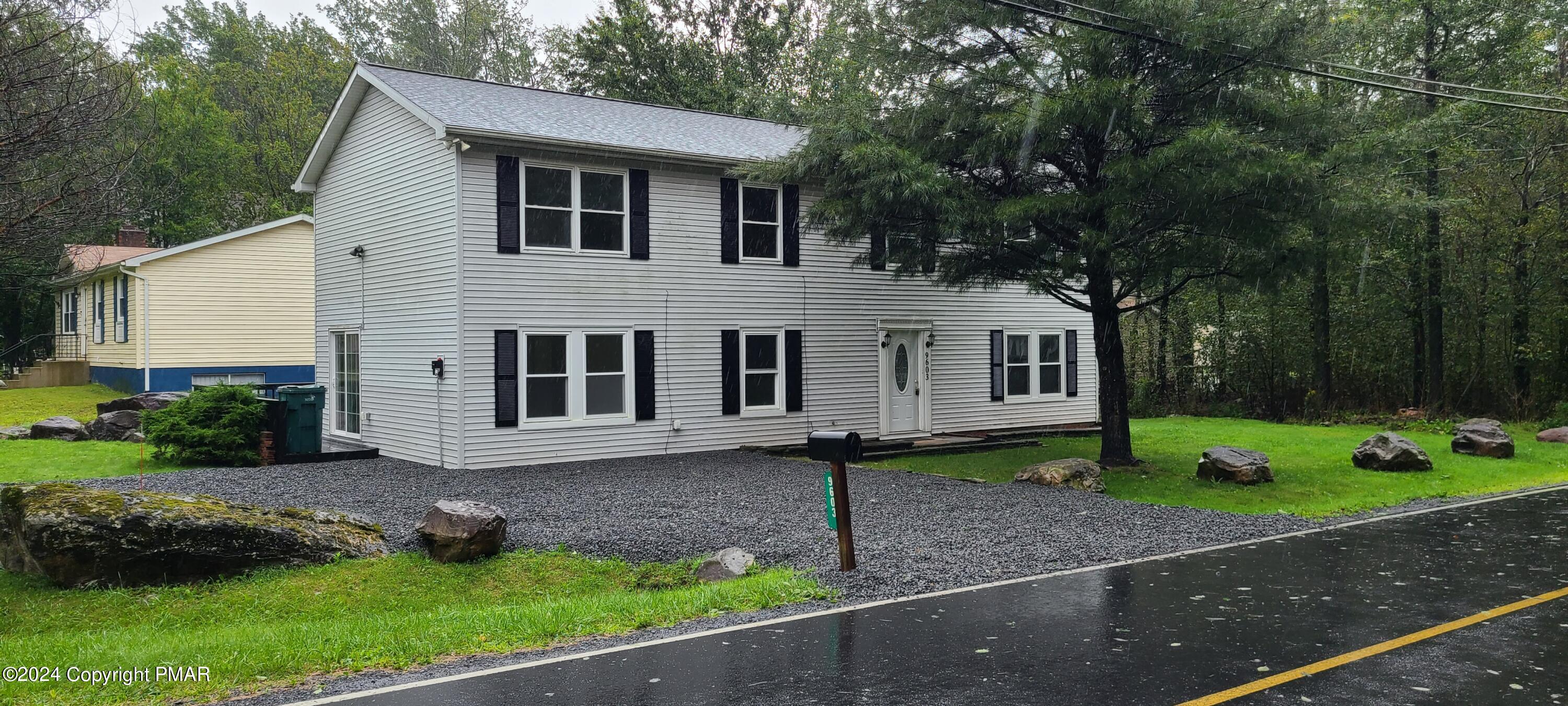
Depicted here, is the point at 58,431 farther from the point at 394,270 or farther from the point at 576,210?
the point at 576,210

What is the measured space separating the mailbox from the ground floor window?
21835 millimetres

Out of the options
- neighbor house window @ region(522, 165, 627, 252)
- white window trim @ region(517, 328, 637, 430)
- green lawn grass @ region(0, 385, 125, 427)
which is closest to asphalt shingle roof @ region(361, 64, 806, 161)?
neighbor house window @ region(522, 165, 627, 252)

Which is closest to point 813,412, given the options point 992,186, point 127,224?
point 992,186

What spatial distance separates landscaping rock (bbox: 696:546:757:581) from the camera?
8188 millimetres

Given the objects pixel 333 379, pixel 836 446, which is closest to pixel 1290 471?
pixel 836 446

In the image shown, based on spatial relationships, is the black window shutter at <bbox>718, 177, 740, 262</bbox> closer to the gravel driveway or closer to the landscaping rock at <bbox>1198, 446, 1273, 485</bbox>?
the gravel driveway

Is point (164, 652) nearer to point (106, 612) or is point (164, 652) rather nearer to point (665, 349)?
point (106, 612)

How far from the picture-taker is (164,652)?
5.82 m

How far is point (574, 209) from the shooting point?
1547 cm

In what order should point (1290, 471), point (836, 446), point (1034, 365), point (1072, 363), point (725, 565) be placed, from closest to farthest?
point (836, 446), point (725, 565), point (1290, 471), point (1034, 365), point (1072, 363)

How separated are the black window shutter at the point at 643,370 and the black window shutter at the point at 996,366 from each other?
7481 mm

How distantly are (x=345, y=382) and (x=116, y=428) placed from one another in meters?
4.05

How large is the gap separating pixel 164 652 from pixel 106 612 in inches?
84.0

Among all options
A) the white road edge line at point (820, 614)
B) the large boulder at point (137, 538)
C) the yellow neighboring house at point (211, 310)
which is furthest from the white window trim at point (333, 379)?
A: the white road edge line at point (820, 614)
